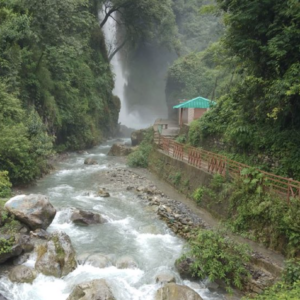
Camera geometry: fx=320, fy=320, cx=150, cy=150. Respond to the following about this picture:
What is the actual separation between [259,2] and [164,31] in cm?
3839

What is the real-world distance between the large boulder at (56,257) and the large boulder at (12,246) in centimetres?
42

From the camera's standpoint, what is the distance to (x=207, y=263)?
29.0ft

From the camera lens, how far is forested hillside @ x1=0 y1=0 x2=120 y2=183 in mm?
16734

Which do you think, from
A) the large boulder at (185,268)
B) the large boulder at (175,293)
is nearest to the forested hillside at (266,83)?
the large boulder at (185,268)

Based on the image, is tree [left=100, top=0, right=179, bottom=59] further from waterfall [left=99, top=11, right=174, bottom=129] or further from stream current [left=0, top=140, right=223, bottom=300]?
stream current [left=0, top=140, right=223, bottom=300]

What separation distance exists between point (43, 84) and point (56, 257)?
17955 millimetres

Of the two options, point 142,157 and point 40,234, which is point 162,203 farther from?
point 142,157

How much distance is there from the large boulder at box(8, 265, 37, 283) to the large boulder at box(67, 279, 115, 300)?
1.48 meters

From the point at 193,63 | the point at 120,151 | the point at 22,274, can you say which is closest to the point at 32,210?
the point at 22,274

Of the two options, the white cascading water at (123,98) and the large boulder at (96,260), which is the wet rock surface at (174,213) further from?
the white cascading water at (123,98)

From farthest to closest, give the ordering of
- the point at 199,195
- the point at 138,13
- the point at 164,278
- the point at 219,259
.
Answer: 1. the point at 138,13
2. the point at 199,195
3. the point at 219,259
4. the point at 164,278

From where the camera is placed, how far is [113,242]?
11.2 meters

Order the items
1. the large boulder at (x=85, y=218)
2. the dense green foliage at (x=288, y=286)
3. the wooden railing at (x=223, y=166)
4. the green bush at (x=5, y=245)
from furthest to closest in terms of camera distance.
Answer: the large boulder at (x=85, y=218) → the wooden railing at (x=223, y=166) → the green bush at (x=5, y=245) → the dense green foliage at (x=288, y=286)

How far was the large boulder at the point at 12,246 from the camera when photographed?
9031 mm
